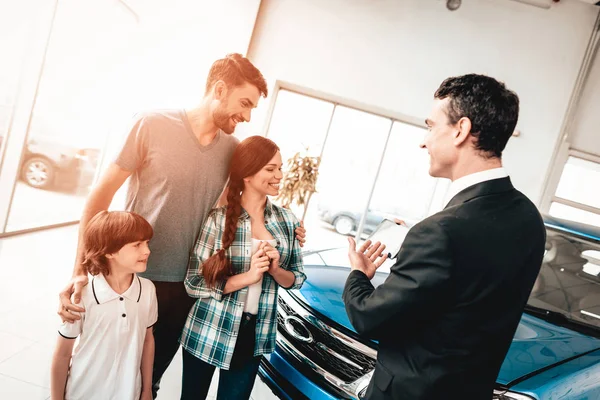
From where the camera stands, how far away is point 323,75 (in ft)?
17.4

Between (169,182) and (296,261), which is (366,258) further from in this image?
(169,182)

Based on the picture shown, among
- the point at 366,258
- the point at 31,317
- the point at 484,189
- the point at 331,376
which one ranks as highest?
the point at 484,189

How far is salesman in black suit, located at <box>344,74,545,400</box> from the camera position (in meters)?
0.85

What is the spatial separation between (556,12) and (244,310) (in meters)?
5.93

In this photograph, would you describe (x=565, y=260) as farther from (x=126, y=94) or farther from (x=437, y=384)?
(x=126, y=94)

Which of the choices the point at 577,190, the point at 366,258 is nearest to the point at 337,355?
the point at 366,258

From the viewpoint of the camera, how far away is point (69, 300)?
1186mm

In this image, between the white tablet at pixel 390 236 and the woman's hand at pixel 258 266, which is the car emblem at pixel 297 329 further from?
the white tablet at pixel 390 236

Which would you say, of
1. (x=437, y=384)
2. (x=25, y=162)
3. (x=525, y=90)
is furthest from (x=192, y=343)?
(x=525, y=90)

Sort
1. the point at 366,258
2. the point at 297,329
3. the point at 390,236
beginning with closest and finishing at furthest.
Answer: the point at 366,258 < the point at 297,329 < the point at 390,236

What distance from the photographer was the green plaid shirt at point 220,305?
1.34m

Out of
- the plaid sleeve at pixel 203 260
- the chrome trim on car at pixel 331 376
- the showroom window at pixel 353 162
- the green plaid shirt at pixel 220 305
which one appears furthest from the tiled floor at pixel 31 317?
the showroom window at pixel 353 162

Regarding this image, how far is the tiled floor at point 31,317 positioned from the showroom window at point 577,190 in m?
4.89

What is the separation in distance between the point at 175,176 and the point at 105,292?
43cm
